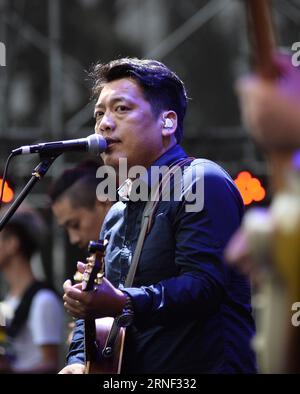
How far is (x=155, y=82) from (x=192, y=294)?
883 millimetres

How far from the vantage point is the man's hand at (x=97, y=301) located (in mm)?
2502

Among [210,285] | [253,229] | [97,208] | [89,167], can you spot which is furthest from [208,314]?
[89,167]

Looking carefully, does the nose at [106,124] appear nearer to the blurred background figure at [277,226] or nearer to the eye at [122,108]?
the eye at [122,108]

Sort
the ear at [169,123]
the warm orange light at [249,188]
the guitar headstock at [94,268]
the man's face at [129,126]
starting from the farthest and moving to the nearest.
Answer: the warm orange light at [249,188]
the ear at [169,123]
the man's face at [129,126]
the guitar headstock at [94,268]

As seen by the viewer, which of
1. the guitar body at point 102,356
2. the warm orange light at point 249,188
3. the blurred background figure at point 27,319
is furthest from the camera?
the warm orange light at point 249,188

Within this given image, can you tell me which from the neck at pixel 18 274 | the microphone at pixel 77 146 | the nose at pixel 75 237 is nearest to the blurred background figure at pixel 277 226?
the microphone at pixel 77 146

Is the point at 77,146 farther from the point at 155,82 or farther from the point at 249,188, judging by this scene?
the point at 249,188

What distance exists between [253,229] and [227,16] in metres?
7.25

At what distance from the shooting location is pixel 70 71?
346 inches

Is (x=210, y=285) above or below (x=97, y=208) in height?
below

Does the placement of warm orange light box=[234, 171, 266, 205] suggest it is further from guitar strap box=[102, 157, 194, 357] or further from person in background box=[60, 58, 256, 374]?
guitar strap box=[102, 157, 194, 357]

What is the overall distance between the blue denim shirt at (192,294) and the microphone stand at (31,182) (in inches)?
15.7

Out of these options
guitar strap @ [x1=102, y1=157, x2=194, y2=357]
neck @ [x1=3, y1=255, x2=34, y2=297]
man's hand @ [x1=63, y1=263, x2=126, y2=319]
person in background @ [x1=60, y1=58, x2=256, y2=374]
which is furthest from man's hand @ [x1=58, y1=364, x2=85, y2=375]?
→ neck @ [x1=3, y1=255, x2=34, y2=297]

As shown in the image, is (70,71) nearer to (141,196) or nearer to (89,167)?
(89,167)
